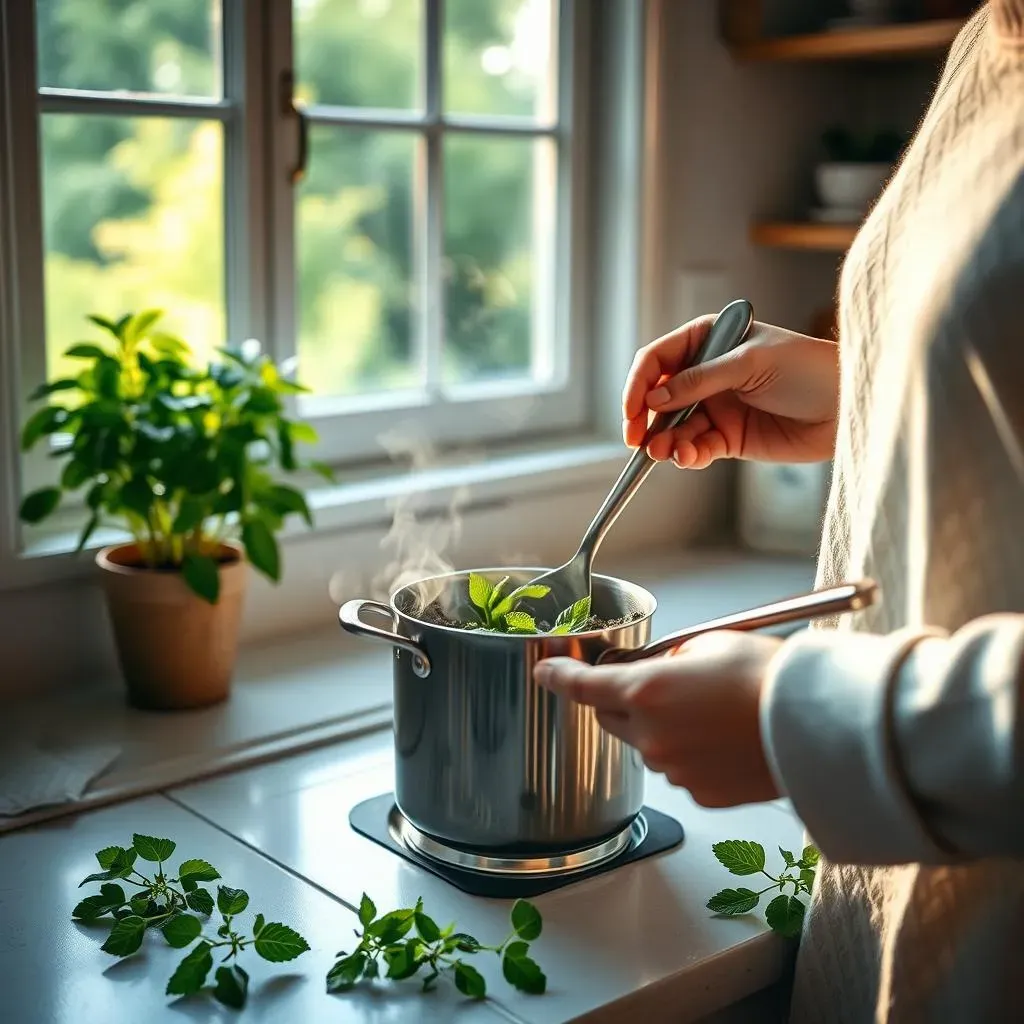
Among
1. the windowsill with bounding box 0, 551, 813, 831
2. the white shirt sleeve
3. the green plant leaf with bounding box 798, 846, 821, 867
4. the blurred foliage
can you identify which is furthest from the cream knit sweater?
the blurred foliage

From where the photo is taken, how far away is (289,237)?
5.17ft

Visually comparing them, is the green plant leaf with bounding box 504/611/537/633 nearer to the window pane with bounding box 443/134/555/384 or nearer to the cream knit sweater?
the cream knit sweater

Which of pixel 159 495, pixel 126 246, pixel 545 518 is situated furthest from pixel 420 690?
pixel 545 518

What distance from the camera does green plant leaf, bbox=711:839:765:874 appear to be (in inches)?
37.3

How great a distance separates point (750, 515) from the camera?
197cm

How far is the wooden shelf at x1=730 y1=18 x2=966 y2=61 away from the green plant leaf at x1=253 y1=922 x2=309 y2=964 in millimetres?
1413

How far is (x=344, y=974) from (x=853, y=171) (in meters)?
1.50

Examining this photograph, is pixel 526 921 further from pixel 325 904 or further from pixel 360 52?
pixel 360 52

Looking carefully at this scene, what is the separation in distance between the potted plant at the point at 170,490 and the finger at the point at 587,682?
541 millimetres

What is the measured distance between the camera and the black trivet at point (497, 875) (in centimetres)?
92

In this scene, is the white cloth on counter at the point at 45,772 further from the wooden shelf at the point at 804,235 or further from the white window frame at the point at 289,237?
the wooden shelf at the point at 804,235

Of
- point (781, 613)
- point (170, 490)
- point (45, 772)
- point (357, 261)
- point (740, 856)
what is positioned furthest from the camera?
point (357, 261)

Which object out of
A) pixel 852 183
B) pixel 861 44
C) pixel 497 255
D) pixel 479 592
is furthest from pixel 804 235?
pixel 479 592

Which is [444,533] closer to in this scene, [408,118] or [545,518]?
[545,518]
